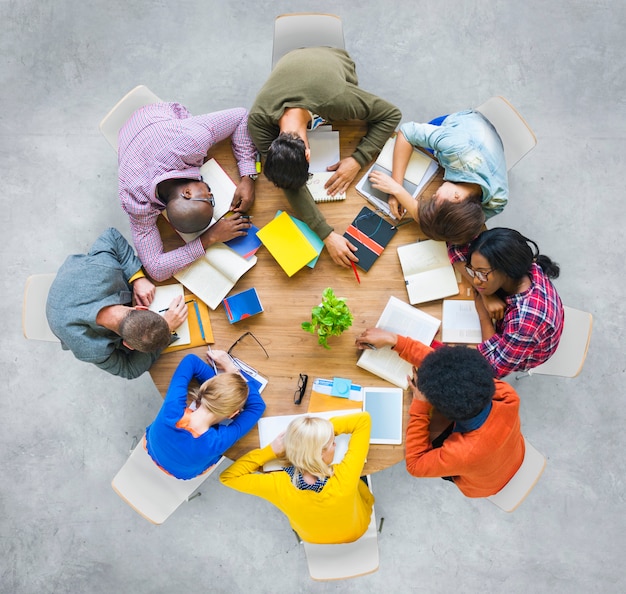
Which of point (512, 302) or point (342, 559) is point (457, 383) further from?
point (342, 559)

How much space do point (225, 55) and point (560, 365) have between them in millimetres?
2570

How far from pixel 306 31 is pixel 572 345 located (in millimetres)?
1838

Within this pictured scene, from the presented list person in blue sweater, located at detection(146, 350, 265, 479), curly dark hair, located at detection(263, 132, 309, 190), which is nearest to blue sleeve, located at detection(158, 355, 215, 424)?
person in blue sweater, located at detection(146, 350, 265, 479)

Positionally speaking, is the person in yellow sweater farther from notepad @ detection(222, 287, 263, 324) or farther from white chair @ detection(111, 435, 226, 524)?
notepad @ detection(222, 287, 263, 324)

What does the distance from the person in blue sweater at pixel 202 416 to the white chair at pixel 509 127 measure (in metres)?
1.55

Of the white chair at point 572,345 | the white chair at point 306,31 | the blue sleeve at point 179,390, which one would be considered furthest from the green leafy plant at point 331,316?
the white chair at point 306,31

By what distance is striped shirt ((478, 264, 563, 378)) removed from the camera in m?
2.02

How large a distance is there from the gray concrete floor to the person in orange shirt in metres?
0.91

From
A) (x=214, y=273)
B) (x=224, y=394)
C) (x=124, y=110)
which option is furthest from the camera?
(x=124, y=110)

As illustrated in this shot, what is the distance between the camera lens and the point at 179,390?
79.9 inches

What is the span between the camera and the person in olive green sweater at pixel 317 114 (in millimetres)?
2102

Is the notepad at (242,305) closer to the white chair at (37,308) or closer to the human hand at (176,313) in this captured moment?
the human hand at (176,313)

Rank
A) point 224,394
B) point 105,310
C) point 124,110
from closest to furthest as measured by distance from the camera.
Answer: point 224,394
point 105,310
point 124,110

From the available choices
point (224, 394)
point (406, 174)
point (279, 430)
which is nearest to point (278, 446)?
point (279, 430)
